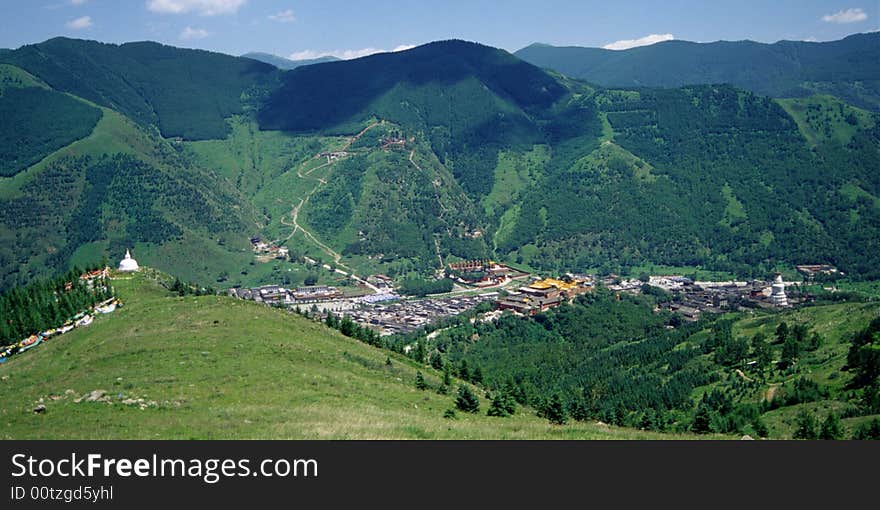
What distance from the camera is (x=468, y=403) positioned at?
40188 mm

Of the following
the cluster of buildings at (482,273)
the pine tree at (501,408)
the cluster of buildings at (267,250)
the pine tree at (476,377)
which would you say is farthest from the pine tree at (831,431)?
the cluster of buildings at (267,250)

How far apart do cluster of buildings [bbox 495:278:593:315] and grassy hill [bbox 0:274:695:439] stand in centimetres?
6050

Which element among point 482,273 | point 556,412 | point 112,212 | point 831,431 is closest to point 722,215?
point 482,273

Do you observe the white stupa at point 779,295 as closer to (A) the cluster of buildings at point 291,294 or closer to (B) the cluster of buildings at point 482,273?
(B) the cluster of buildings at point 482,273

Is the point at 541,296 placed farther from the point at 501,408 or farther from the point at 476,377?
the point at 501,408

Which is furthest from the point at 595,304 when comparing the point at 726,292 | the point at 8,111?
the point at 8,111

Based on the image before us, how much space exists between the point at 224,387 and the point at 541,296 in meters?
89.2

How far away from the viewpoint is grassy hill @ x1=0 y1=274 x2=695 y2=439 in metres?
30.1

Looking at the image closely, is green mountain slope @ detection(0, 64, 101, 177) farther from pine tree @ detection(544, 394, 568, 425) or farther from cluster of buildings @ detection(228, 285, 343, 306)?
pine tree @ detection(544, 394, 568, 425)

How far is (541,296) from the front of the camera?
400ft

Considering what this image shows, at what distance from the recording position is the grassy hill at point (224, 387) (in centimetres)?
3008

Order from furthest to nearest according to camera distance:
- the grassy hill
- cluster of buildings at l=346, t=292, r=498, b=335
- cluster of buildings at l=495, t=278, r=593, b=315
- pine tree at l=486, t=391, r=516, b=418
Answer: cluster of buildings at l=495, t=278, r=593, b=315 < cluster of buildings at l=346, t=292, r=498, b=335 < pine tree at l=486, t=391, r=516, b=418 < the grassy hill

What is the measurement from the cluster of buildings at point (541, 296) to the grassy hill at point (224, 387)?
6050 centimetres

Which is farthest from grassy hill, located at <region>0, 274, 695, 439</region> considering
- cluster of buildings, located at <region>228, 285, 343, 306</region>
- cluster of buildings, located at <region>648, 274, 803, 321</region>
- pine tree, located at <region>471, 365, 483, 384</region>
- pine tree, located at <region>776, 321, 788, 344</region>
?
cluster of buildings, located at <region>648, 274, 803, 321</region>
